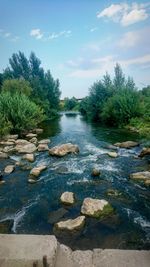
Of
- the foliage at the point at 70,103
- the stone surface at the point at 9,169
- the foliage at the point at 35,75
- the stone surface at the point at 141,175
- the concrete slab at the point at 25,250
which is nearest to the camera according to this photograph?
the concrete slab at the point at 25,250

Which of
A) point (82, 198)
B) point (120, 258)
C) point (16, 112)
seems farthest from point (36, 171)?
point (16, 112)

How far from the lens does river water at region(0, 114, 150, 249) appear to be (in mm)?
4625

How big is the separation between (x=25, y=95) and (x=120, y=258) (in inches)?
971

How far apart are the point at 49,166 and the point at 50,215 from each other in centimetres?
392

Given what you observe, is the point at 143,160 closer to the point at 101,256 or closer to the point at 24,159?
the point at 24,159

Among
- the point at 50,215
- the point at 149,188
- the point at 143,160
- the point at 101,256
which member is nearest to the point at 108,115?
the point at 143,160

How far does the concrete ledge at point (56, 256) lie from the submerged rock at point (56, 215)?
84.8 inches

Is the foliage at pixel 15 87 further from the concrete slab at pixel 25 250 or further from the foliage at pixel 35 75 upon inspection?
the concrete slab at pixel 25 250

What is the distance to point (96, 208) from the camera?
5.55m

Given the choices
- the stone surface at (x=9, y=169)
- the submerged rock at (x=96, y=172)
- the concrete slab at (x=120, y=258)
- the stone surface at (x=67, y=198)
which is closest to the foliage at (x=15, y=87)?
the stone surface at (x=9, y=169)

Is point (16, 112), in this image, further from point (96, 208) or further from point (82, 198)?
point (96, 208)

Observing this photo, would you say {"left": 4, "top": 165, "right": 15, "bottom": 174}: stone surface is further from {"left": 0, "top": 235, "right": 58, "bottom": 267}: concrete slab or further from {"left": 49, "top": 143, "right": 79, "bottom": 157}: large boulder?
{"left": 0, "top": 235, "right": 58, "bottom": 267}: concrete slab

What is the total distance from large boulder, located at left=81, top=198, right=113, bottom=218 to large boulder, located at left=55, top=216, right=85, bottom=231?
38 centimetres

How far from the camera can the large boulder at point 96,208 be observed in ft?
17.8
